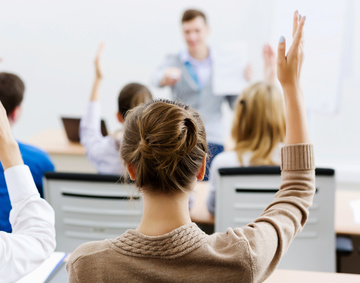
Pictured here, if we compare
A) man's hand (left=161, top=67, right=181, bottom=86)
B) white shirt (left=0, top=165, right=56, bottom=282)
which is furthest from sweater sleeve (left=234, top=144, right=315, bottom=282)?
man's hand (left=161, top=67, right=181, bottom=86)

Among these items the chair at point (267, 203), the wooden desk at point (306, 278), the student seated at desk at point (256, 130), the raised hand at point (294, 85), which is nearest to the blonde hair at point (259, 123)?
the student seated at desk at point (256, 130)

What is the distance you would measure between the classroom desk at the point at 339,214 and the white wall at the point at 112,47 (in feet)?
4.65

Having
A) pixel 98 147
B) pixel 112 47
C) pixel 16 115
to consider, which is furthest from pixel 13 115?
pixel 112 47

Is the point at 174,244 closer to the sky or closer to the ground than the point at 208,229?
closer to the sky

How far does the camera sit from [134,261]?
2.90 feet

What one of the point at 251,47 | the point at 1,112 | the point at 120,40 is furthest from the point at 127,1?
the point at 1,112

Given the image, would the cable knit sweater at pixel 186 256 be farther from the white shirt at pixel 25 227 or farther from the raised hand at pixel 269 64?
the raised hand at pixel 269 64

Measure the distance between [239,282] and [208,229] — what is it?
168 centimetres

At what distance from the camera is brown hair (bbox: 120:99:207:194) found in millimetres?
917

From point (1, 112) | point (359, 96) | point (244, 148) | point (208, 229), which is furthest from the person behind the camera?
point (359, 96)

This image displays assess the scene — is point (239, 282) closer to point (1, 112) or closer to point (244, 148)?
point (1, 112)

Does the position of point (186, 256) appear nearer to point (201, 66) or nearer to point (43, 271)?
point (43, 271)

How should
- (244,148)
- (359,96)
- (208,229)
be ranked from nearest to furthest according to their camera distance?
1. (244,148)
2. (208,229)
3. (359,96)

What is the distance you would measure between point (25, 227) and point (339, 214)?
1728 mm
